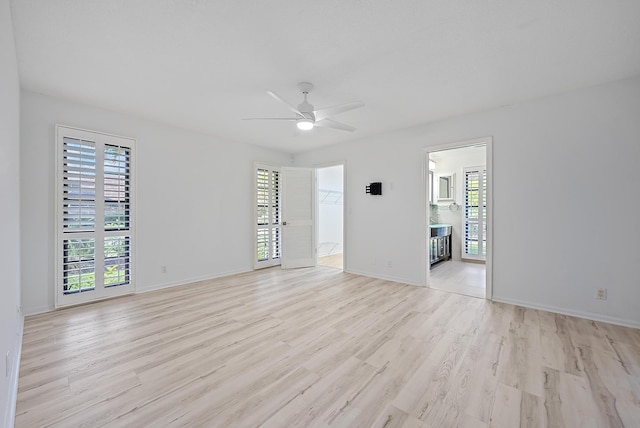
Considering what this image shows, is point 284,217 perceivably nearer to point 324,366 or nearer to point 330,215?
point 330,215

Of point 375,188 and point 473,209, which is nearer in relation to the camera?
point 375,188

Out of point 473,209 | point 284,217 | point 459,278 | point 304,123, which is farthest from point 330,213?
point 304,123

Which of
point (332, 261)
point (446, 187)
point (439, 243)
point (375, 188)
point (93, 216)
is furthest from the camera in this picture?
point (446, 187)

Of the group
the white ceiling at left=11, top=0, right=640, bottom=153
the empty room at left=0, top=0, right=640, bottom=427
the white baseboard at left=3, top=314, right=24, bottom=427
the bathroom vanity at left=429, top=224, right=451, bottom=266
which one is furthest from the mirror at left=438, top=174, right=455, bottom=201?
the white baseboard at left=3, top=314, right=24, bottom=427

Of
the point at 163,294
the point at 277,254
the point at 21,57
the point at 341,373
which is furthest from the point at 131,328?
the point at 277,254

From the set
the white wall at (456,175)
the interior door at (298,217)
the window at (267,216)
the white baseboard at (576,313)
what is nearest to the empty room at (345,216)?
the white baseboard at (576,313)

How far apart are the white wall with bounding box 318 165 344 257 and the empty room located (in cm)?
230

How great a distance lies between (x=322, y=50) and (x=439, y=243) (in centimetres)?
486

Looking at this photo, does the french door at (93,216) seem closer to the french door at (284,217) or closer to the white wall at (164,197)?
the white wall at (164,197)

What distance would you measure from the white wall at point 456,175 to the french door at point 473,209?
0.09m

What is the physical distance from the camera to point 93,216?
11.3 feet

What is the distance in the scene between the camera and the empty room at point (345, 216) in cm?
177

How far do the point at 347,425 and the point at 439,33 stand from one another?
2711mm

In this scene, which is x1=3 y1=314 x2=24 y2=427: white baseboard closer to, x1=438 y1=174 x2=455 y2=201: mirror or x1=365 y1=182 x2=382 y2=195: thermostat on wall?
x1=365 y1=182 x2=382 y2=195: thermostat on wall
